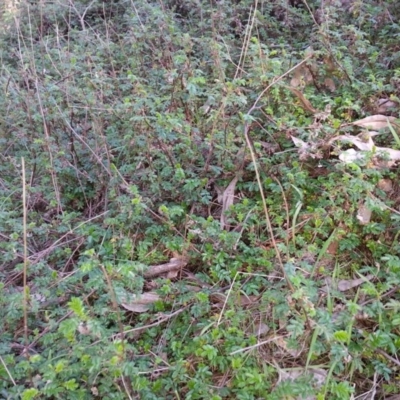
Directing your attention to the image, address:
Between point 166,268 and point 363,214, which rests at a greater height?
point 363,214

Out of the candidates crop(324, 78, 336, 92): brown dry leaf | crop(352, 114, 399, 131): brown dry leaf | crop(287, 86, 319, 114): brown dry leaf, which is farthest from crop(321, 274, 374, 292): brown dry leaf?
crop(324, 78, 336, 92): brown dry leaf

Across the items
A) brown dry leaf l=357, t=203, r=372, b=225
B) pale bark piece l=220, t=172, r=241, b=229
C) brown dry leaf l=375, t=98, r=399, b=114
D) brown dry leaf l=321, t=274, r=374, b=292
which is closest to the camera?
brown dry leaf l=321, t=274, r=374, b=292

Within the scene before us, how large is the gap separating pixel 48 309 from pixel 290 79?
1830 millimetres

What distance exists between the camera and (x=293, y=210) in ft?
7.68

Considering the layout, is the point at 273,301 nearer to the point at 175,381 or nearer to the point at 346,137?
the point at 175,381

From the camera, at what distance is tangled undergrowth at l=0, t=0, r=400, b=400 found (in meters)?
1.84

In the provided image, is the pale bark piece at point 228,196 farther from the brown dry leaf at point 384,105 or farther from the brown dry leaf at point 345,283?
the brown dry leaf at point 384,105

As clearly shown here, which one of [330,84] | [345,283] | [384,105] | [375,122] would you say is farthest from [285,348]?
[330,84]

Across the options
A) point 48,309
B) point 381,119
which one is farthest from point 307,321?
point 381,119

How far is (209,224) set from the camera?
229 centimetres

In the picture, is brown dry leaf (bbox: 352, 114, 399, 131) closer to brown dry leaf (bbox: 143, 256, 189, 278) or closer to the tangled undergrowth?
the tangled undergrowth

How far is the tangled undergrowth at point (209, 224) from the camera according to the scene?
6.04 feet

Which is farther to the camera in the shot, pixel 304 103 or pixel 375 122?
pixel 304 103

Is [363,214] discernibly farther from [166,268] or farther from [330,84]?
[330,84]
